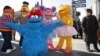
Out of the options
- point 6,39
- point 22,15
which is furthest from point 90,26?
point 6,39

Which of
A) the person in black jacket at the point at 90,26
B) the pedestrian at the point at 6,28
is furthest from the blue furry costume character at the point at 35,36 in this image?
the person in black jacket at the point at 90,26

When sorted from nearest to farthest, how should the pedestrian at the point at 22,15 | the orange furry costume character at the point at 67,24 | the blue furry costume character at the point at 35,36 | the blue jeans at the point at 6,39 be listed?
the blue furry costume character at the point at 35,36
the orange furry costume character at the point at 67,24
the blue jeans at the point at 6,39
the pedestrian at the point at 22,15

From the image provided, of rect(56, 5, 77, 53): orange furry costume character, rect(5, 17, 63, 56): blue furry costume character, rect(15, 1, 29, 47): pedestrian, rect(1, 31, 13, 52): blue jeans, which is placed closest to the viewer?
rect(5, 17, 63, 56): blue furry costume character

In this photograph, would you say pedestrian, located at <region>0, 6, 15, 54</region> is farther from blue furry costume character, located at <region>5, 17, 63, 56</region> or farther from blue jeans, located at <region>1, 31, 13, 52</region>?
blue furry costume character, located at <region>5, 17, 63, 56</region>

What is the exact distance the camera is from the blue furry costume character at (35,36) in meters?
8.12

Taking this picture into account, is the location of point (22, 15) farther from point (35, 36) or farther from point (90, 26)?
point (35, 36)

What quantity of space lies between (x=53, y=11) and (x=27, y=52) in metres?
4.94

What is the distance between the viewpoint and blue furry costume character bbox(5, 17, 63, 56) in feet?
26.7

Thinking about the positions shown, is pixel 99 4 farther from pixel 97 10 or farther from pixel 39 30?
pixel 39 30

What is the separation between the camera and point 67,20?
37.7 ft

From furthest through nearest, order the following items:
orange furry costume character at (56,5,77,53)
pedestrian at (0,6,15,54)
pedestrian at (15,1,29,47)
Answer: pedestrian at (15,1,29,47)
orange furry costume character at (56,5,77,53)
pedestrian at (0,6,15,54)

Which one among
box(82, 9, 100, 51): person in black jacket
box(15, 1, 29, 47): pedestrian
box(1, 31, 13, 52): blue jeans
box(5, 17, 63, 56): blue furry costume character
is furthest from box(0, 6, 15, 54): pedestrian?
box(82, 9, 100, 51): person in black jacket

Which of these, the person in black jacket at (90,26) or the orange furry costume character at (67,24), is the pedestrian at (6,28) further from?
the person in black jacket at (90,26)

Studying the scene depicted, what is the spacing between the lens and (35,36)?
326 inches
